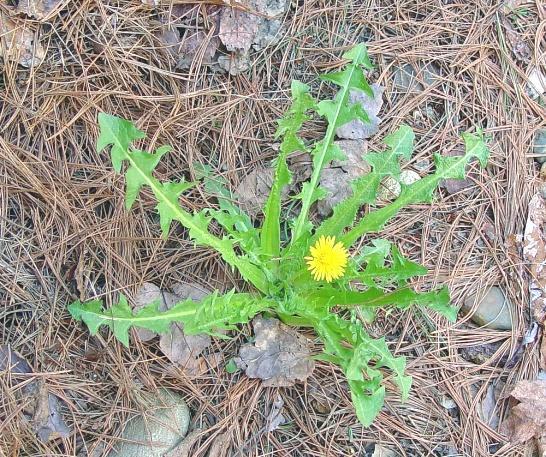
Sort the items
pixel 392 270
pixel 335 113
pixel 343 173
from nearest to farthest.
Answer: pixel 392 270 → pixel 335 113 → pixel 343 173

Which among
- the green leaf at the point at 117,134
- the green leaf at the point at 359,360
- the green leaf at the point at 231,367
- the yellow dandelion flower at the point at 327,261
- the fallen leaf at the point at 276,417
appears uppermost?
the green leaf at the point at 117,134

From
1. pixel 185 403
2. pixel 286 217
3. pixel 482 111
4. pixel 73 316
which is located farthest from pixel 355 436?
pixel 482 111

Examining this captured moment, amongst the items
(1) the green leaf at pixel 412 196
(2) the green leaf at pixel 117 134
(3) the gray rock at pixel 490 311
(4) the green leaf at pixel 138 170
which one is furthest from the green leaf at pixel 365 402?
(2) the green leaf at pixel 117 134

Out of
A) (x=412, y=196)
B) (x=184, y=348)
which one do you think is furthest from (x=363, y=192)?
(x=184, y=348)

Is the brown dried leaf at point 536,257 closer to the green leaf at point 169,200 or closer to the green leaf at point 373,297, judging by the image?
the green leaf at point 373,297

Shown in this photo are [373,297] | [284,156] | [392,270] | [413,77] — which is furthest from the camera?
[413,77]

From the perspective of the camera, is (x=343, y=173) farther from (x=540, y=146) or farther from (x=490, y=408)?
(x=490, y=408)
